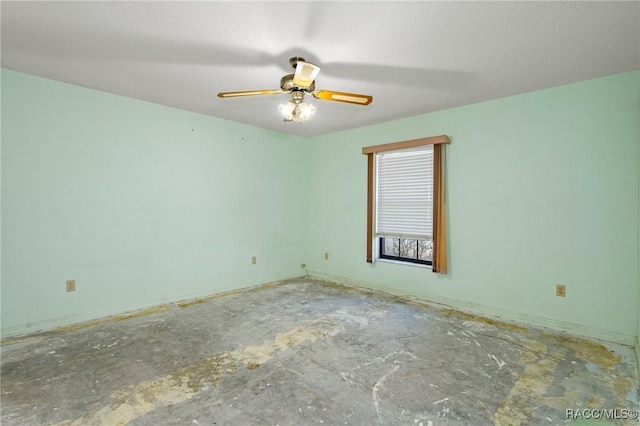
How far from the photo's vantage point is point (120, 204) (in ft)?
11.2

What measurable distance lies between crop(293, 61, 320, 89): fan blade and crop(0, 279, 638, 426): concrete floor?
212 cm

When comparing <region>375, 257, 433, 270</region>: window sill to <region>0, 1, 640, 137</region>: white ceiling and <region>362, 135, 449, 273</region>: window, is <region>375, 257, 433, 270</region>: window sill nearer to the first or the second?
<region>362, 135, 449, 273</region>: window

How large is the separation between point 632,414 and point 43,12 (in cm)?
428

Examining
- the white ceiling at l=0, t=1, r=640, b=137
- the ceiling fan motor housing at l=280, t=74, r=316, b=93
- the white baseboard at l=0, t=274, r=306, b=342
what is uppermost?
the white ceiling at l=0, t=1, r=640, b=137

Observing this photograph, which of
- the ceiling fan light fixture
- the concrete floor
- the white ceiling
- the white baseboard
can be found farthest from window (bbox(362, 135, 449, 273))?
the white baseboard

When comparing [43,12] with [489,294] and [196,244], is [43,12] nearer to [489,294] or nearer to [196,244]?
[196,244]

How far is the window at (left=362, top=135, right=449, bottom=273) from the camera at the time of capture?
3771mm

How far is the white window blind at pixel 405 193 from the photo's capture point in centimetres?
397

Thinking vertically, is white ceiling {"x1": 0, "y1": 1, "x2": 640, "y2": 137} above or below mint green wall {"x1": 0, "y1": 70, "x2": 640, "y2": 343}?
above

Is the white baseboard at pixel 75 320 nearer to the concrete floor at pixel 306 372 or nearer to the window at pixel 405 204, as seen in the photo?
the concrete floor at pixel 306 372

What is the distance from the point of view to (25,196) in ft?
9.41

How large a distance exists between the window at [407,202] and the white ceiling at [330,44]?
91 cm

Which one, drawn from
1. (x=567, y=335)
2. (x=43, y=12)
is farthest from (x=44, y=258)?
(x=567, y=335)

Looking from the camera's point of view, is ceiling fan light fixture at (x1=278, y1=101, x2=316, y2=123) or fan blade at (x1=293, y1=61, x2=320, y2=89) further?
ceiling fan light fixture at (x1=278, y1=101, x2=316, y2=123)
